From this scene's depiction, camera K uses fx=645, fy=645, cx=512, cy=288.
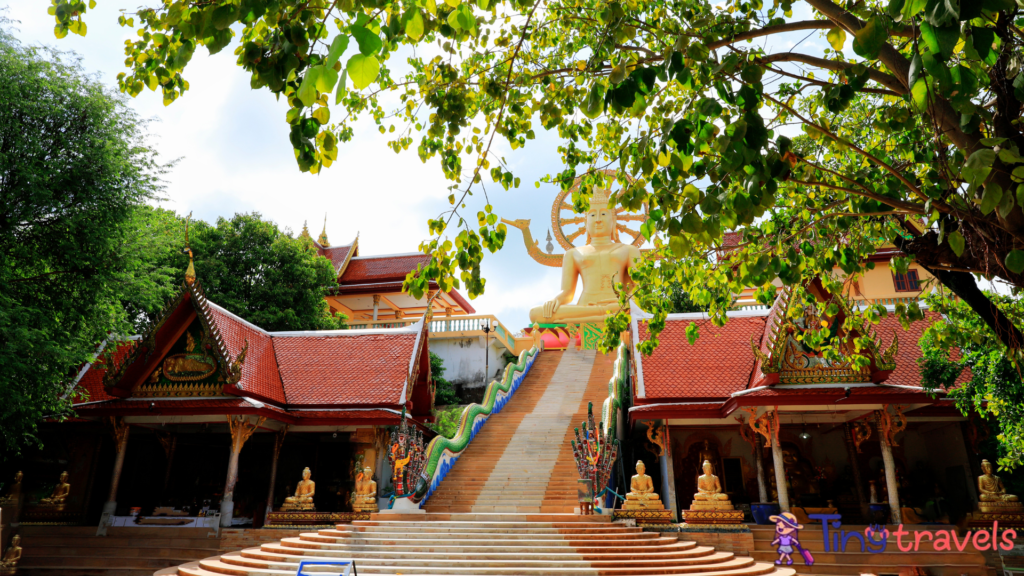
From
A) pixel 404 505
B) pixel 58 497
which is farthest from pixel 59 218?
pixel 404 505

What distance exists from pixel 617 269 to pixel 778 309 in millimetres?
14206

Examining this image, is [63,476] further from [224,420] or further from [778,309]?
[778,309]

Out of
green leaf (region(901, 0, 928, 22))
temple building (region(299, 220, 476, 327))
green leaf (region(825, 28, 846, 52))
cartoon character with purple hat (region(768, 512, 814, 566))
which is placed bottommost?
cartoon character with purple hat (region(768, 512, 814, 566))

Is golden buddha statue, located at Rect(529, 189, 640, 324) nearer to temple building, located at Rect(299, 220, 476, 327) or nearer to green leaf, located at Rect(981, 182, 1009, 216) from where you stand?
temple building, located at Rect(299, 220, 476, 327)

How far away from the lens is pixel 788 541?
966cm

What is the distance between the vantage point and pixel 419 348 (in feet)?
50.3

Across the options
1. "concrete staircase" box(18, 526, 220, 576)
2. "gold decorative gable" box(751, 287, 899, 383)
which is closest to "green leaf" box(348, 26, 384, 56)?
"gold decorative gable" box(751, 287, 899, 383)

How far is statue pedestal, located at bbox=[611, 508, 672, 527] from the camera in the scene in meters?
10.2

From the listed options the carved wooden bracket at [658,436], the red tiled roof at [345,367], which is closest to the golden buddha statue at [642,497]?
the carved wooden bracket at [658,436]

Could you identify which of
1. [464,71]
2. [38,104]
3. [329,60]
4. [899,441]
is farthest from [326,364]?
[329,60]

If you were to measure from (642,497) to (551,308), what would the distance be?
579 inches

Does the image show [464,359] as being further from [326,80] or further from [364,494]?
[326,80]

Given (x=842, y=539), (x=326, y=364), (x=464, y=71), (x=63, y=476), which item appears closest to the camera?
(x=464, y=71)

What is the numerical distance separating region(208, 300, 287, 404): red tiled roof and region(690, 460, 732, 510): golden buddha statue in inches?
331
